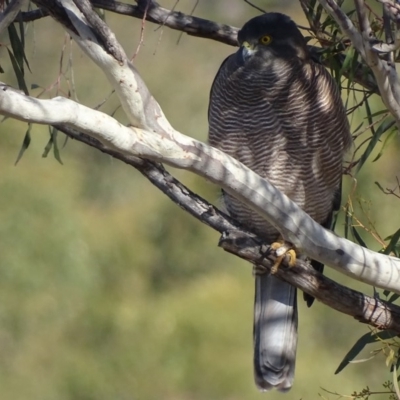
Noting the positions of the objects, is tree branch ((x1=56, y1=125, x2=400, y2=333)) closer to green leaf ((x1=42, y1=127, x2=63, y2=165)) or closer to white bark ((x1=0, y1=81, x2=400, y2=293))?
white bark ((x1=0, y1=81, x2=400, y2=293))

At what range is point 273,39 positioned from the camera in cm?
320

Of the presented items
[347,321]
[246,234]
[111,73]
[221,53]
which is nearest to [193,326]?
[347,321]

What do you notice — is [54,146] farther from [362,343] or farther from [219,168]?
[362,343]

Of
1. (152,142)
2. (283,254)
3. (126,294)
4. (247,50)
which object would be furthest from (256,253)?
(126,294)

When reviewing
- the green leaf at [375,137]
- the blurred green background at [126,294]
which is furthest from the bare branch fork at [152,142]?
the blurred green background at [126,294]

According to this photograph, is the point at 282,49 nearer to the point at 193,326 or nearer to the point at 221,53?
the point at 193,326

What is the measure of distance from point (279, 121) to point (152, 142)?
4.19 feet

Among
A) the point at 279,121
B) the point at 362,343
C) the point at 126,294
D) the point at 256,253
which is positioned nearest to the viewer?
the point at 256,253

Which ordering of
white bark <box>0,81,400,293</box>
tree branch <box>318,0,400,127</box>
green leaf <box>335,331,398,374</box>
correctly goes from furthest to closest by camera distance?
green leaf <box>335,331,398,374</box>
tree branch <box>318,0,400,127</box>
white bark <box>0,81,400,293</box>

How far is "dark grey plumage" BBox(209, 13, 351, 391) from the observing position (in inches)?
123

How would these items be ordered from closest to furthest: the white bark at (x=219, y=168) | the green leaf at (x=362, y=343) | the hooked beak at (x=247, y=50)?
the white bark at (x=219, y=168) < the green leaf at (x=362, y=343) < the hooked beak at (x=247, y=50)

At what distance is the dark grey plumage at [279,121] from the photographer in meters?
3.12

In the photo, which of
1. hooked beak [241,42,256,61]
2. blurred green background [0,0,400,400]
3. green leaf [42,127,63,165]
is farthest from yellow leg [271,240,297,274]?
blurred green background [0,0,400,400]

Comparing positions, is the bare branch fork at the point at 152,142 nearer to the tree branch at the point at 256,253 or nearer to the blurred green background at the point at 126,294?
the tree branch at the point at 256,253
